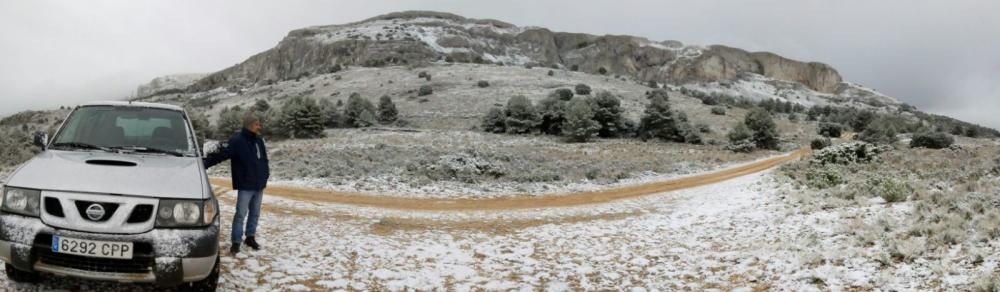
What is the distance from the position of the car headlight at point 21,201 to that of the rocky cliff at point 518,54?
75.3 meters

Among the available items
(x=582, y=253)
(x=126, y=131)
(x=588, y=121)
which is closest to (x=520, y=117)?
(x=588, y=121)

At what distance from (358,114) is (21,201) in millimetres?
34531

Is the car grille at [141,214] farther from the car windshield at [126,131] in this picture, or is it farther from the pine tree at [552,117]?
the pine tree at [552,117]

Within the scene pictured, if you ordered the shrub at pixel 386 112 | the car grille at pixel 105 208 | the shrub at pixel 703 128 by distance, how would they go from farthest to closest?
the shrub at pixel 386 112
the shrub at pixel 703 128
the car grille at pixel 105 208

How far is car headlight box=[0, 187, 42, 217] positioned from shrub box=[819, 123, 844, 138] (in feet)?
143

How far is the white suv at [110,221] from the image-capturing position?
14.7ft

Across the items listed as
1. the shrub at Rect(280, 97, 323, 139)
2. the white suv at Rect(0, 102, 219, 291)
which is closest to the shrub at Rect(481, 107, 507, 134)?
the shrub at Rect(280, 97, 323, 139)

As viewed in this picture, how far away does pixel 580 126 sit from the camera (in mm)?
32281

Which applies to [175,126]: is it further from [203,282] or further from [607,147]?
[607,147]

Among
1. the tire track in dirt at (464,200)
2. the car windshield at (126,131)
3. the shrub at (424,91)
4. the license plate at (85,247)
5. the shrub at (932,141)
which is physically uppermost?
the shrub at (424,91)

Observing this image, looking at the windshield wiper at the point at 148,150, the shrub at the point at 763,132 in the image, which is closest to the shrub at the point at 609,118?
the shrub at the point at 763,132

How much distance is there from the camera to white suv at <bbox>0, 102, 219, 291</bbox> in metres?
4.49

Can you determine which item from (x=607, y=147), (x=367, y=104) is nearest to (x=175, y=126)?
(x=607, y=147)

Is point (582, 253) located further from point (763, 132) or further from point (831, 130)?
point (831, 130)
